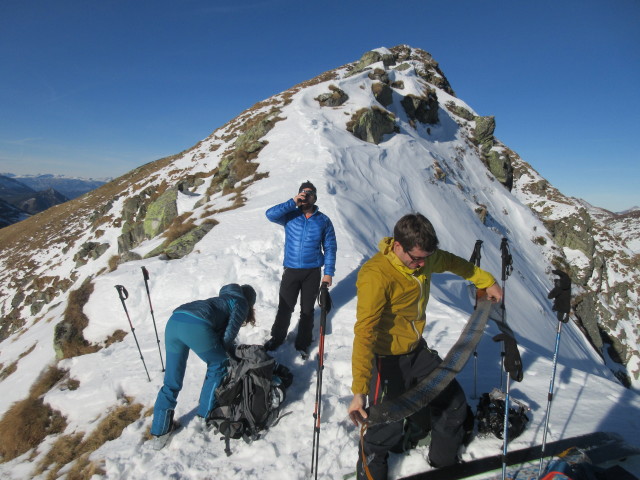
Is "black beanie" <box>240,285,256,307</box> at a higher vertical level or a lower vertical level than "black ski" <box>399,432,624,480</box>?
higher

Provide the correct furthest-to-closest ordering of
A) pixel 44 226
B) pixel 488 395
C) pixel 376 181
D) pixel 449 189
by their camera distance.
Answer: pixel 44 226, pixel 449 189, pixel 376 181, pixel 488 395

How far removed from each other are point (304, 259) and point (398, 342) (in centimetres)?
272

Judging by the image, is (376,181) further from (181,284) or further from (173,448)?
(173,448)

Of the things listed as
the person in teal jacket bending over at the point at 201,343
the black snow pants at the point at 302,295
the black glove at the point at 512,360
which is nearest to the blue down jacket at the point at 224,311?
the person in teal jacket bending over at the point at 201,343

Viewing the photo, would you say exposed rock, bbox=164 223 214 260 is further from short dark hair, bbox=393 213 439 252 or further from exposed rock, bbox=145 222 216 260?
short dark hair, bbox=393 213 439 252

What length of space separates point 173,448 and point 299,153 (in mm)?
15377

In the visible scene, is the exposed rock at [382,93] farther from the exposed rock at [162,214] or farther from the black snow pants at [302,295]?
the black snow pants at [302,295]

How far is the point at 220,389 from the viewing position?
411cm

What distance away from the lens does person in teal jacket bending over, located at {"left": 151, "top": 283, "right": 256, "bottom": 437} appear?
386 cm

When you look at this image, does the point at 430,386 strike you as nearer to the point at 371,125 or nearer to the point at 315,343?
the point at 315,343

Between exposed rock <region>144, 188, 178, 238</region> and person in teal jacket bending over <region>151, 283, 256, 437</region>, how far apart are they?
16682 mm

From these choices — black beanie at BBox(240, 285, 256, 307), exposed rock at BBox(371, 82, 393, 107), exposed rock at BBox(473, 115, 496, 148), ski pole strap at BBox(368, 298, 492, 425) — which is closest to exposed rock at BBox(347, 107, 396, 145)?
exposed rock at BBox(371, 82, 393, 107)

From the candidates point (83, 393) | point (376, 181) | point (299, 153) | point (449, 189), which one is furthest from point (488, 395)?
point (449, 189)

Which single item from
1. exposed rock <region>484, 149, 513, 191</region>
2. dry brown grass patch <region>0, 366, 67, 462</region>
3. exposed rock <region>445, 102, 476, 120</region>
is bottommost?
dry brown grass patch <region>0, 366, 67, 462</region>
